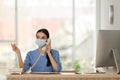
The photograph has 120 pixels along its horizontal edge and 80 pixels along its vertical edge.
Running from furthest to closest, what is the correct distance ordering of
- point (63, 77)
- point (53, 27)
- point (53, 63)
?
point (53, 27) < point (53, 63) < point (63, 77)

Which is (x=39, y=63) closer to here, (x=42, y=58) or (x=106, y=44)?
(x=42, y=58)

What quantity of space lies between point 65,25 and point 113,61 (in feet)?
11.0

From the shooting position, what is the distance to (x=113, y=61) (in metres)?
3.40

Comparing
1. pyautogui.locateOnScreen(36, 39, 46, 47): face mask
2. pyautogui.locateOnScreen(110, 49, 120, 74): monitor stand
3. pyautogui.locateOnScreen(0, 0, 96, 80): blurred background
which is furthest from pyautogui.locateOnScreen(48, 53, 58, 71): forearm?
pyautogui.locateOnScreen(0, 0, 96, 80): blurred background

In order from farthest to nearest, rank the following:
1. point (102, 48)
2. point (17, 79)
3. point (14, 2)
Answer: point (14, 2)
point (102, 48)
point (17, 79)

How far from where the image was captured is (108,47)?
3.33 meters

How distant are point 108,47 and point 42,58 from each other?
2.57 ft

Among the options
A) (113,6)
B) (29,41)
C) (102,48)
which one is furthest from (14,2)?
(102,48)

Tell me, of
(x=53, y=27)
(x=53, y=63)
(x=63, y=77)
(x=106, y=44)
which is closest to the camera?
(x=63, y=77)

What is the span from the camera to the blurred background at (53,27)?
653cm

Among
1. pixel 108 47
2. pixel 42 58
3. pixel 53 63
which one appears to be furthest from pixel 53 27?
pixel 108 47

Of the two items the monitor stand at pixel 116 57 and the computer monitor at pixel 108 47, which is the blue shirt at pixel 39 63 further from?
the monitor stand at pixel 116 57

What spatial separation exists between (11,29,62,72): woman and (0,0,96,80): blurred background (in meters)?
2.85

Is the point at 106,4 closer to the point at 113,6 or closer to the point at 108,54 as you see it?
the point at 113,6
